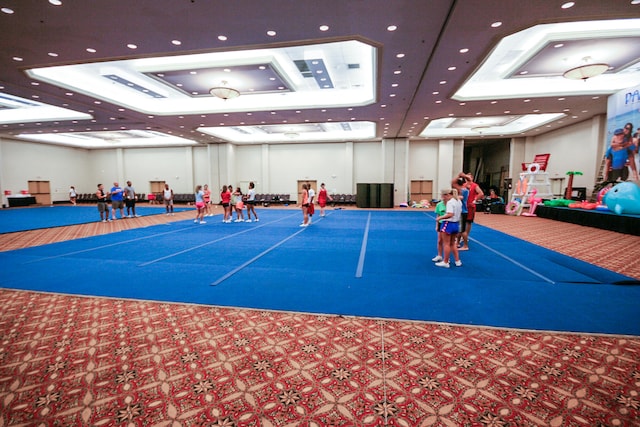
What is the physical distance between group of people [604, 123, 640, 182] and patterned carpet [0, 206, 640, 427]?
12278mm

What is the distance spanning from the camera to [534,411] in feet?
6.56

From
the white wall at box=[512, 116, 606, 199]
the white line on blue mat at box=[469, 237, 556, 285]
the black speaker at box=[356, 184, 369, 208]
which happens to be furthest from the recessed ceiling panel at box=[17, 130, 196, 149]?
the white wall at box=[512, 116, 606, 199]

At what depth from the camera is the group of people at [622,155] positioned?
10770mm

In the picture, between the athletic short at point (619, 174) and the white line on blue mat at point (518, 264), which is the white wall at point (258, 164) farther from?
the white line on blue mat at point (518, 264)

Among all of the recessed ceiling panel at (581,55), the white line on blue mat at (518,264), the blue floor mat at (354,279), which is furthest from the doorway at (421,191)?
the white line on blue mat at (518,264)

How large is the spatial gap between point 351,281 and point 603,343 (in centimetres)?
290

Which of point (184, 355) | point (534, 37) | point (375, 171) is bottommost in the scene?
point (184, 355)

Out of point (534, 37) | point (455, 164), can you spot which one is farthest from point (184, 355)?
point (455, 164)

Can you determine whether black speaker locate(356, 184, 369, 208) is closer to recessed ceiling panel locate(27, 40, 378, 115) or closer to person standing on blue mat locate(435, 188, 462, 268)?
recessed ceiling panel locate(27, 40, 378, 115)

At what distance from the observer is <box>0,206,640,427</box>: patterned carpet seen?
199 cm

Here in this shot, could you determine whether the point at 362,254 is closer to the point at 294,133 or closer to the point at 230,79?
the point at 230,79

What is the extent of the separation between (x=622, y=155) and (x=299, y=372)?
616 inches

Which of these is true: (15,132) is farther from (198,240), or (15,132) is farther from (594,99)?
(594,99)

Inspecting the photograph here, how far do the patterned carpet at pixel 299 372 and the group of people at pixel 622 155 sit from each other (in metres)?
12.3
